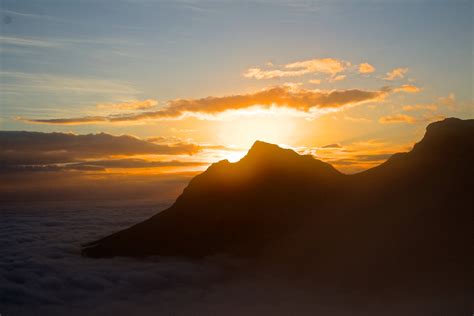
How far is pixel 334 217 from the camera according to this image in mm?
61812

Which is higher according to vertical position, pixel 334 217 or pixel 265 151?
pixel 265 151

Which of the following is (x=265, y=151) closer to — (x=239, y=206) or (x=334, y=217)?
(x=239, y=206)

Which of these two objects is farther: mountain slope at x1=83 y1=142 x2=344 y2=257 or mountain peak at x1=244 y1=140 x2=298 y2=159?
mountain peak at x1=244 y1=140 x2=298 y2=159

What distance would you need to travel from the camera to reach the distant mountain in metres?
51.7

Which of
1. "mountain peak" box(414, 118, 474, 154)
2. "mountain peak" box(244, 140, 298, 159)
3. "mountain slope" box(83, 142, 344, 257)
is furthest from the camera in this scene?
"mountain peak" box(244, 140, 298, 159)

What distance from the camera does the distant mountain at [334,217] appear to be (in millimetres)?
51688

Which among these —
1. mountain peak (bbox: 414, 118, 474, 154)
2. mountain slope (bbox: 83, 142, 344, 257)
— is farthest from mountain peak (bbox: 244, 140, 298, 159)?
mountain peak (bbox: 414, 118, 474, 154)

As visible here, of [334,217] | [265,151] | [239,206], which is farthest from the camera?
[265,151]

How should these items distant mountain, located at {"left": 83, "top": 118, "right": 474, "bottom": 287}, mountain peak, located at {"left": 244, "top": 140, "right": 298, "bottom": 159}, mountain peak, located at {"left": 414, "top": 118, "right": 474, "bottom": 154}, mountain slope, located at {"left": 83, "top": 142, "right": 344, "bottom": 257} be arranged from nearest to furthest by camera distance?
distant mountain, located at {"left": 83, "top": 118, "right": 474, "bottom": 287} < mountain peak, located at {"left": 414, "top": 118, "right": 474, "bottom": 154} < mountain slope, located at {"left": 83, "top": 142, "right": 344, "bottom": 257} < mountain peak, located at {"left": 244, "top": 140, "right": 298, "bottom": 159}

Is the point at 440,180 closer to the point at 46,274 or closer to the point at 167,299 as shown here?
the point at 167,299

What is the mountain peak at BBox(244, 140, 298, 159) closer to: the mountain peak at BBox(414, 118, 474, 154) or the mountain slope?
the mountain slope

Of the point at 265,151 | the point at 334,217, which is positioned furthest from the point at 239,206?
the point at 334,217

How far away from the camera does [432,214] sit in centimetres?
5384

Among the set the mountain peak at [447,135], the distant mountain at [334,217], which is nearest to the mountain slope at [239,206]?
the distant mountain at [334,217]
